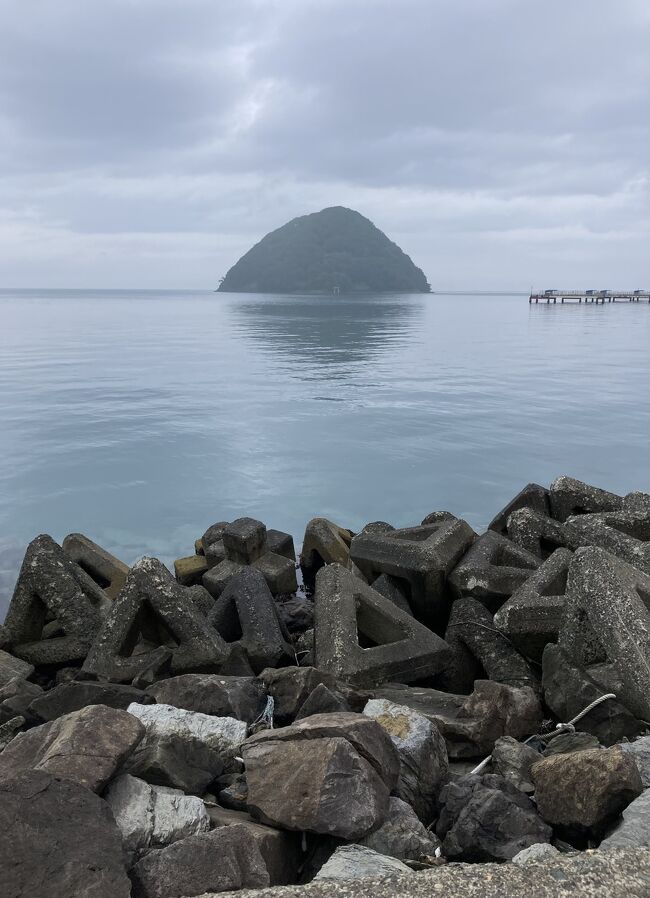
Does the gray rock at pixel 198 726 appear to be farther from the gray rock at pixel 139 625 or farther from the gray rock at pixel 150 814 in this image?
the gray rock at pixel 139 625

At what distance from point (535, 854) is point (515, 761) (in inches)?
38.4

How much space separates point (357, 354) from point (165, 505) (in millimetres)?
23673

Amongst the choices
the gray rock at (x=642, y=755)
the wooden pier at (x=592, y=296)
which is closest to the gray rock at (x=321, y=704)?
the gray rock at (x=642, y=755)

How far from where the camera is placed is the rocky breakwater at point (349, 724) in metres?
2.39

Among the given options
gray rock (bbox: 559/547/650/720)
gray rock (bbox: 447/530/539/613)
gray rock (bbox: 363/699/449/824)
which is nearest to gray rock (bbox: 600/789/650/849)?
gray rock (bbox: 363/699/449/824)

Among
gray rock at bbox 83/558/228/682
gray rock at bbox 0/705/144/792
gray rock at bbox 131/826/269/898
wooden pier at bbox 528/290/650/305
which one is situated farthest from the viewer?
wooden pier at bbox 528/290/650/305

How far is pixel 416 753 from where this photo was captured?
3.29 metres

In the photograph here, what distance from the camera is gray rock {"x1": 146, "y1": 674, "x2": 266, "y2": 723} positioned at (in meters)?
3.79

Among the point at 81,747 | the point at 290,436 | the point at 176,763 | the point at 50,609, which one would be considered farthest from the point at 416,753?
the point at 290,436

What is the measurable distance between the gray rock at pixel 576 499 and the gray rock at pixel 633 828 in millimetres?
4534

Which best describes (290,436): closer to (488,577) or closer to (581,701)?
(488,577)

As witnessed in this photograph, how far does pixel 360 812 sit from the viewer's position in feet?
8.76

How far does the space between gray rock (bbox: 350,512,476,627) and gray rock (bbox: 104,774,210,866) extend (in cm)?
342

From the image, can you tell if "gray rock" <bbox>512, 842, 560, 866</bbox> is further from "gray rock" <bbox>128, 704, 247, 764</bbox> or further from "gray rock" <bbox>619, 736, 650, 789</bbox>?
"gray rock" <bbox>128, 704, 247, 764</bbox>
